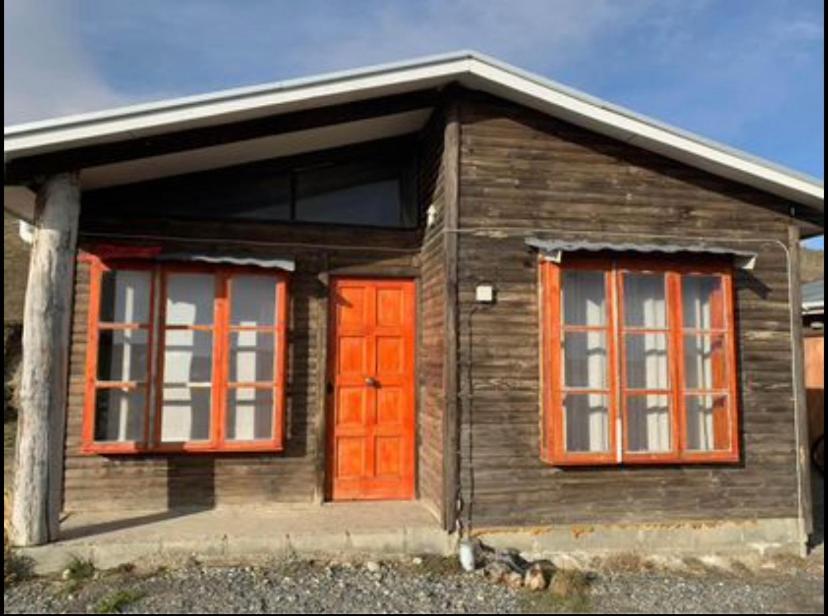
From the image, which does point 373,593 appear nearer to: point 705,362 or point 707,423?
point 707,423

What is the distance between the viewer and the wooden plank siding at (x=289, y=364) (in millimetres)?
6258

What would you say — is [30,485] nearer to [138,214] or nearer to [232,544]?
[232,544]

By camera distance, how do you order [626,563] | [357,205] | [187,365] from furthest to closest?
[357,205] < [187,365] < [626,563]

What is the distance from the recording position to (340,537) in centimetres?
552

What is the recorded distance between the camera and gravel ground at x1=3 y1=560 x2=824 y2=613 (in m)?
4.54

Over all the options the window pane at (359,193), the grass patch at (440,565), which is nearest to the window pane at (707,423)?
the grass patch at (440,565)

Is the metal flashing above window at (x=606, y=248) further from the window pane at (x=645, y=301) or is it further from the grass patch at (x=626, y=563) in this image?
the grass patch at (x=626, y=563)

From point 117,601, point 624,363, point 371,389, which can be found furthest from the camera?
point 371,389

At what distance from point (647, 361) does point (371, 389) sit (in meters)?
2.58

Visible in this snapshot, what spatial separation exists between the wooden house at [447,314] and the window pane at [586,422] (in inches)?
0.8

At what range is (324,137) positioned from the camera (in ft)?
21.8

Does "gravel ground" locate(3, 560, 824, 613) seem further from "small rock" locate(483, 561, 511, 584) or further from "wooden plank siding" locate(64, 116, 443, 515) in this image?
"wooden plank siding" locate(64, 116, 443, 515)

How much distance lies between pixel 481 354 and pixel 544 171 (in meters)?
1.77

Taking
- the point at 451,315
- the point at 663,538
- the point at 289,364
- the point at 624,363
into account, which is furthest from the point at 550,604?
the point at 289,364
